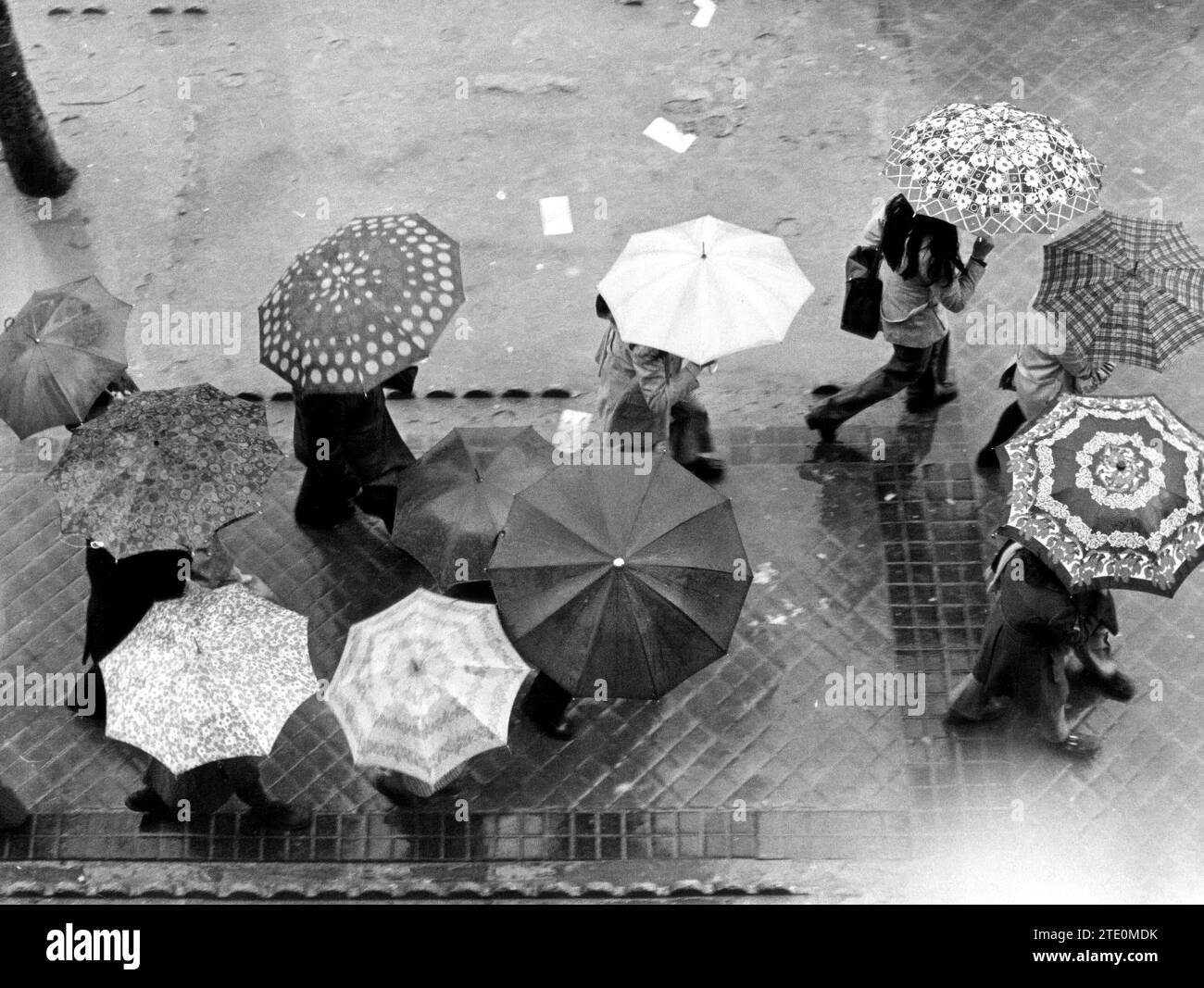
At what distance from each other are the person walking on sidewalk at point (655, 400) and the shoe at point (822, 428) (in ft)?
2.01

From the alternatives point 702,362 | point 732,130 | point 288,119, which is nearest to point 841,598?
point 702,362

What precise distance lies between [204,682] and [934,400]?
4814 mm

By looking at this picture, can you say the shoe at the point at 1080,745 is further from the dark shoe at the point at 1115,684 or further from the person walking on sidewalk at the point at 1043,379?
the person walking on sidewalk at the point at 1043,379

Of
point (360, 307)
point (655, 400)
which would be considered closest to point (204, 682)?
point (360, 307)

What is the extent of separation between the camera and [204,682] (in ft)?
20.0

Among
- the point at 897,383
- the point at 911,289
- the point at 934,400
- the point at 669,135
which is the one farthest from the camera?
the point at 669,135

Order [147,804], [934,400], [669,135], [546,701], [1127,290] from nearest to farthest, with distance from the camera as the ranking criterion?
[1127,290] < [147,804] < [546,701] < [934,400] < [669,135]

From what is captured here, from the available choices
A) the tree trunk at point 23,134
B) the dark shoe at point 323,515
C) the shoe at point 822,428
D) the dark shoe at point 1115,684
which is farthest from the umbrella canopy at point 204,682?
the tree trunk at point 23,134

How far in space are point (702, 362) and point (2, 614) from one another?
14.1 feet

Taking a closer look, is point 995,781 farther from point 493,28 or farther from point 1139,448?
point 493,28

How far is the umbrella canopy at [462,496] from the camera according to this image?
6738mm

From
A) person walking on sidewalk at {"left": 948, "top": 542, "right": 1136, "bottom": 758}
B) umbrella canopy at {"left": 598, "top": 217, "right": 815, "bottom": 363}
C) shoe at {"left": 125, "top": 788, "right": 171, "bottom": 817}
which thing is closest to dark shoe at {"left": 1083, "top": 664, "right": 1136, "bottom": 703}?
person walking on sidewalk at {"left": 948, "top": 542, "right": 1136, "bottom": 758}

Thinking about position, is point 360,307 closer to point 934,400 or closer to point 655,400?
point 655,400

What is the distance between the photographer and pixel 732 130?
10352 mm
